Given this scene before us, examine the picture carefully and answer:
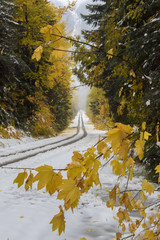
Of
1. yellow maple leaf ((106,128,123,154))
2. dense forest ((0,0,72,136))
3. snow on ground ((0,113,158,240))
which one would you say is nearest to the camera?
yellow maple leaf ((106,128,123,154))

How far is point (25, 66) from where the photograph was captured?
39.1 feet

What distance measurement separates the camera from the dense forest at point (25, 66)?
10882 millimetres

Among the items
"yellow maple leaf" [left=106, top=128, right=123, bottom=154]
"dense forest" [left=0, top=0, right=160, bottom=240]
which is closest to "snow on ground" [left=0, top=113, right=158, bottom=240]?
"dense forest" [left=0, top=0, right=160, bottom=240]

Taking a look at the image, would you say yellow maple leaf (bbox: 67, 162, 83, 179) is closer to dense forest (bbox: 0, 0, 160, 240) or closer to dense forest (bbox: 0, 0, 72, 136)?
dense forest (bbox: 0, 0, 160, 240)

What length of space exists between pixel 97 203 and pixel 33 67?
14.4 m

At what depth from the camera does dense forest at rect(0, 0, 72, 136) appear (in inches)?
428

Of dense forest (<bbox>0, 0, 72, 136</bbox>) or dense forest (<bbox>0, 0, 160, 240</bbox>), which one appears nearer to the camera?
dense forest (<bbox>0, 0, 160, 240</bbox>)

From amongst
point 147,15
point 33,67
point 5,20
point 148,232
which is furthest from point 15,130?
point 148,232

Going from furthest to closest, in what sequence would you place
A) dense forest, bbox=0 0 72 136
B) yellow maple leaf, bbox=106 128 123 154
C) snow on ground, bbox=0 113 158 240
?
dense forest, bbox=0 0 72 136
snow on ground, bbox=0 113 158 240
yellow maple leaf, bbox=106 128 123 154

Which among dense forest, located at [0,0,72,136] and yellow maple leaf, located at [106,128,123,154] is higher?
dense forest, located at [0,0,72,136]

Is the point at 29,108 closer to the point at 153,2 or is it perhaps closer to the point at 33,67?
the point at 33,67

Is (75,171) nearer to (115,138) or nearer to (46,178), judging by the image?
(46,178)

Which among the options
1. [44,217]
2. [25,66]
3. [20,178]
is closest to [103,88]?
[25,66]

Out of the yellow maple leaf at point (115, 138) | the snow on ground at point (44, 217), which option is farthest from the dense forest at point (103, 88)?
the snow on ground at point (44, 217)
